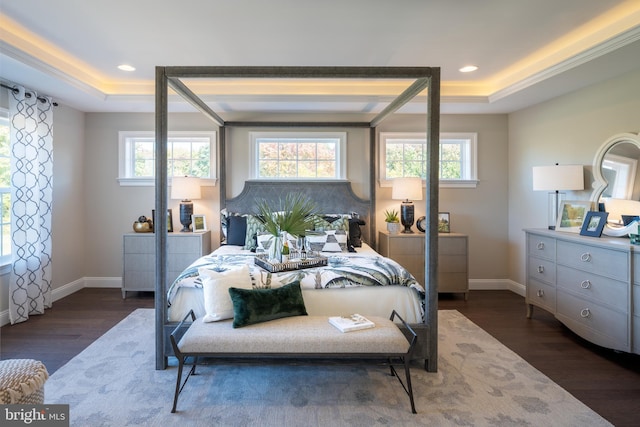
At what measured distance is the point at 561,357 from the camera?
2.92 meters

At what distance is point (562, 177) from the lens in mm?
3721

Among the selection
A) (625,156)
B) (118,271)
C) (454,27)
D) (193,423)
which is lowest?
(193,423)

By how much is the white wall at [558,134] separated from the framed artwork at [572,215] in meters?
0.14

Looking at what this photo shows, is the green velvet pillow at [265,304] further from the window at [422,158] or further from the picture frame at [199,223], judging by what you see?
the window at [422,158]

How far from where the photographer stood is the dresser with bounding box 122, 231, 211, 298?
4457mm

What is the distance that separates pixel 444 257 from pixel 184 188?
11.4 ft

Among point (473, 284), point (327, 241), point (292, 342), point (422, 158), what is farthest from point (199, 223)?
point (473, 284)

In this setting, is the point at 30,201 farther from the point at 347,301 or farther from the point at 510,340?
the point at 510,340

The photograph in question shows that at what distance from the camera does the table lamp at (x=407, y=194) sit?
4539 millimetres

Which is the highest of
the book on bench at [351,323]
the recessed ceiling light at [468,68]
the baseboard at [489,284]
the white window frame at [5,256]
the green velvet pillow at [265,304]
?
the recessed ceiling light at [468,68]

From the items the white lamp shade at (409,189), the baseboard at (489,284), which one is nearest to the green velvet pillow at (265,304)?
the white lamp shade at (409,189)

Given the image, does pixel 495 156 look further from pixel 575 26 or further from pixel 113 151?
pixel 113 151

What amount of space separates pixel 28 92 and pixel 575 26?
524 cm

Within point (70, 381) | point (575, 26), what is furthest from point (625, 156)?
point (70, 381)
